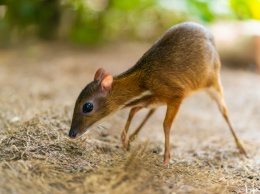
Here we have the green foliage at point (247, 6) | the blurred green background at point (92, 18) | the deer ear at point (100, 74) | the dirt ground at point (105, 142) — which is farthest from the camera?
the blurred green background at point (92, 18)

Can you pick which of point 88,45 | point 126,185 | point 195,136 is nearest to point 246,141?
point 195,136

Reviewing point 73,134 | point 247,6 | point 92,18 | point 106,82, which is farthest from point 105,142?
point 92,18

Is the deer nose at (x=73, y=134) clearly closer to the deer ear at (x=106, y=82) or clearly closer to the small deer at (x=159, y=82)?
the small deer at (x=159, y=82)

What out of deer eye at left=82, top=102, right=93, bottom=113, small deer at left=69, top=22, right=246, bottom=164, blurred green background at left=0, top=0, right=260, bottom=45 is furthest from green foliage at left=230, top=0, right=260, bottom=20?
deer eye at left=82, top=102, right=93, bottom=113

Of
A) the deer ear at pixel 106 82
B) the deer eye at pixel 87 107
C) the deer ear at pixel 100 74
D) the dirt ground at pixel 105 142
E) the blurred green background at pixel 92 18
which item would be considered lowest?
the dirt ground at pixel 105 142

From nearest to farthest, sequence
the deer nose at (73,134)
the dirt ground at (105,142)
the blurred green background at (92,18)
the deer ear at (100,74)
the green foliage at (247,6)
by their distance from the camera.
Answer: the dirt ground at (105,142) < the deer nose at (73,134) < the deer ear at (100,74) < the green foliage at (247,6) < the blurred green background at (92,18)

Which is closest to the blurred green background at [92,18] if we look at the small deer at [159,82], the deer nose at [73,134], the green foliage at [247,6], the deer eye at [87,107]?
the green foliage at [247,6]

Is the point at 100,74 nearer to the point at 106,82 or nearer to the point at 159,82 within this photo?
the point at 106,82

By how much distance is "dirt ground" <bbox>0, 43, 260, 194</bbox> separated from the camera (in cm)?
367

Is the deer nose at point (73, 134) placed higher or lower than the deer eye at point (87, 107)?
lower

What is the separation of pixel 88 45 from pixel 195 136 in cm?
468

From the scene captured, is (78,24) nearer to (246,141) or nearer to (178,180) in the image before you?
(246,141)

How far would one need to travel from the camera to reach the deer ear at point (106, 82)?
4.45m

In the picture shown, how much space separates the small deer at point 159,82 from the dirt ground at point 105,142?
35 cm
